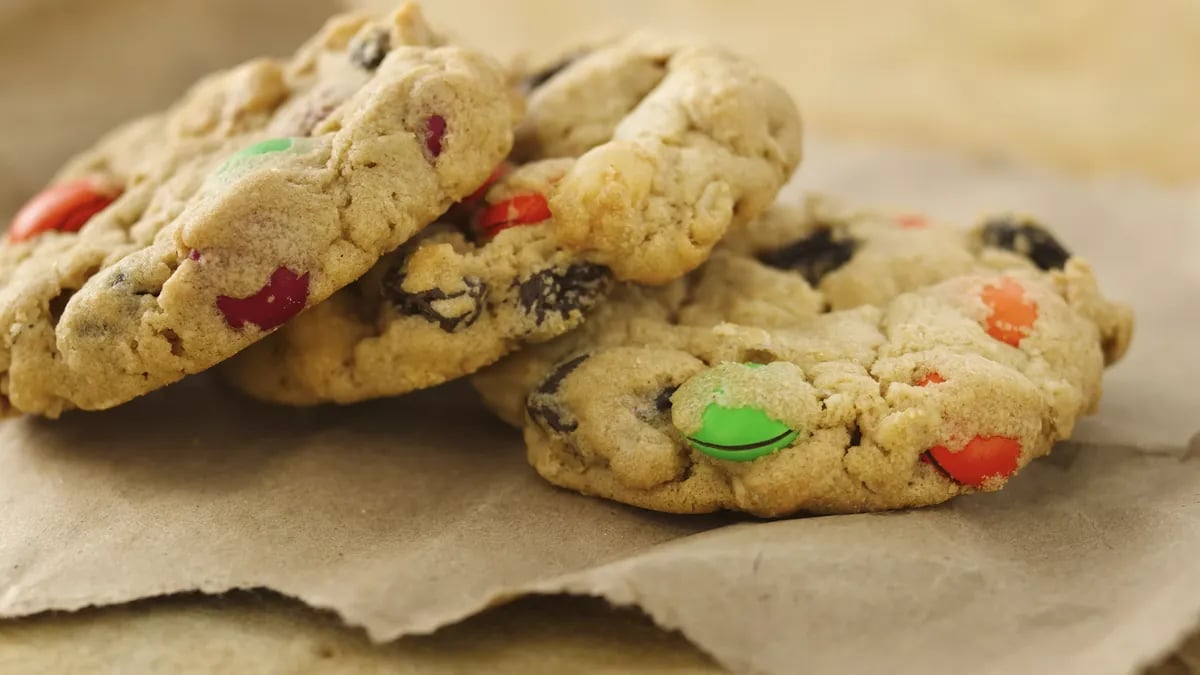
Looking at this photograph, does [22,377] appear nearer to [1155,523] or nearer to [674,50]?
[674,50]

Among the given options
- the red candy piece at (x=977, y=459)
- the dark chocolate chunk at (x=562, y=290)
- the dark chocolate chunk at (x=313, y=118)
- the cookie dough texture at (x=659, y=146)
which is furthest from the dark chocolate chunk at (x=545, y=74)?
the red candy piece at (x=977, y=459)

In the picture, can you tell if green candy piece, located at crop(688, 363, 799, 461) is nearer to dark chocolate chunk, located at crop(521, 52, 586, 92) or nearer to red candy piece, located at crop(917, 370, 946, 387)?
red candy piece, located at crop(917, 370, 946, 387)

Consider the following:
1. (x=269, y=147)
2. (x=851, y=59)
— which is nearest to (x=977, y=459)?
(x=269, y=147)

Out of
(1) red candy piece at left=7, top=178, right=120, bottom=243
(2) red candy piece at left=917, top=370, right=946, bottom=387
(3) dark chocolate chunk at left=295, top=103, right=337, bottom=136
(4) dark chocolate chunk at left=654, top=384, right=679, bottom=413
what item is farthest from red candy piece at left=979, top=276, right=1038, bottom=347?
(1) red candy piece at left=7, top=178, right=120, bottom=243

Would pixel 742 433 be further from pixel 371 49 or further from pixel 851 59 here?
pixel 851 59

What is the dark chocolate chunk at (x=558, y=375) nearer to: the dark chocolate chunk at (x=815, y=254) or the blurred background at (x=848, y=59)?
the dark chocolate chunk at (x=815, y=254)

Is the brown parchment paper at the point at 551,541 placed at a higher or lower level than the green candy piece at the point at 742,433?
lower

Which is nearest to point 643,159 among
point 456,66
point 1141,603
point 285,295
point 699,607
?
point 456,66
